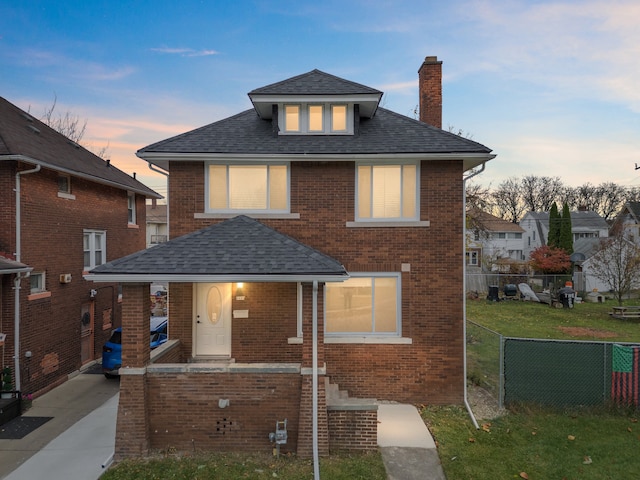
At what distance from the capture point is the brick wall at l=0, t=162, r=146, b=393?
32.1ft

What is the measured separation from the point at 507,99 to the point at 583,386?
25.2 meters

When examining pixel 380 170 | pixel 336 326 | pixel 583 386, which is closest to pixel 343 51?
pixel 380 170

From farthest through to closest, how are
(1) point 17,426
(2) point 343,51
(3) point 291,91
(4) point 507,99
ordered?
(4) point 507,99 < (2) point 343,51 < (3) point 291,91 < (1) point 17,426

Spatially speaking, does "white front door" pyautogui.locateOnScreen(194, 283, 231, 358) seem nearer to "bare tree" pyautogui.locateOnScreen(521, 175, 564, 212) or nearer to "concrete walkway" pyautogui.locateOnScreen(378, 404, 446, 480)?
"concrete walkway" pyautogui.locateOnScreen(378, 404, 446, 480)

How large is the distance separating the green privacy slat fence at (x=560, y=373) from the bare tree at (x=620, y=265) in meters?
16.8

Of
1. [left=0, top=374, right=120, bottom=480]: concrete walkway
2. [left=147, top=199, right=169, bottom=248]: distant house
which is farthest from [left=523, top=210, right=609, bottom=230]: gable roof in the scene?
[left=0, top=374, right=120, bottom=480]: concrete walkway

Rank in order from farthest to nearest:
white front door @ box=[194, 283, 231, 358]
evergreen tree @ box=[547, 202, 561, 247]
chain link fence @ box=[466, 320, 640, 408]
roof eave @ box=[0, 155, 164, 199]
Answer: evergreen tree @ box=[547, 202, 561, 247] < roof eave @ box=[0, 155, 164, 199] < white front door @ box=[194, 283, 231, 358] < chain link fence @ box=[466, 320, 640, 408]

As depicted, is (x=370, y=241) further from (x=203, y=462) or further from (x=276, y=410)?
(x=203, y=462)

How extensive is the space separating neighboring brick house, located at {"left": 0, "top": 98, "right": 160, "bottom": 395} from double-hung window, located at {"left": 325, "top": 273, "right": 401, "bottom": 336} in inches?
328

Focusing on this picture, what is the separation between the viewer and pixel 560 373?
27.6 feet

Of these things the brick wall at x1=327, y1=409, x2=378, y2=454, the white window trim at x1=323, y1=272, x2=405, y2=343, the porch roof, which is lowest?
the brick wall at x1=327, y1=409, x2=378, y2=454

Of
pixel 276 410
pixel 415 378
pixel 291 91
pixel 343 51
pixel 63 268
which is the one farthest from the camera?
pixel 343 51

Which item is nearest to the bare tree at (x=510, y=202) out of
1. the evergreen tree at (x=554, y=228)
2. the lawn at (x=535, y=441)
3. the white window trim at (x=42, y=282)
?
the evergreen tree at (x=554, y=228)

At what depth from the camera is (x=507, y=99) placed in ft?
89.9
